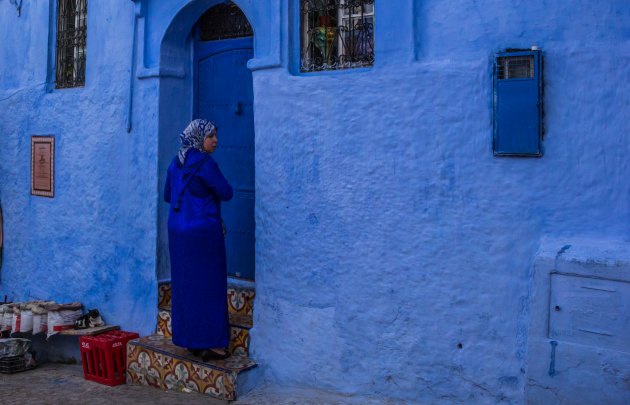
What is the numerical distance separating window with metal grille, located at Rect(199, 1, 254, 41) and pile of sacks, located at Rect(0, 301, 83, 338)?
2697mm

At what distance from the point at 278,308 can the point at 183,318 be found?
26.3 inches

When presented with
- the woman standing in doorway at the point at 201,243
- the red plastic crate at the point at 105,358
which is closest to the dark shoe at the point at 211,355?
the woman standing in doorway at the point at 201,243

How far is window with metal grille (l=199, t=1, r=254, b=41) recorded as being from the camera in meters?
5.67

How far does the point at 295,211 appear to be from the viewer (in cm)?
488

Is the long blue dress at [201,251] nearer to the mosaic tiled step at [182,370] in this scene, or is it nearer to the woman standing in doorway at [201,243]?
the woman standing in doorway at [201,243]

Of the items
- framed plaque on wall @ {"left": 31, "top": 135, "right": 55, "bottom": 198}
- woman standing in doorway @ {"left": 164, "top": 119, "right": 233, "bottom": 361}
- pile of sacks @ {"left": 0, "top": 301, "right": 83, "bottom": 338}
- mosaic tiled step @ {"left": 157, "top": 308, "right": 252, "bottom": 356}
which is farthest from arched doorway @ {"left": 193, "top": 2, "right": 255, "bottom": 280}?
framed plaque on wall @ {"left": 31, "top": 135, "right": 55, "bottom": 198}

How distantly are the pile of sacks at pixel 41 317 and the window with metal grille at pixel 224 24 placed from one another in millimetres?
2697

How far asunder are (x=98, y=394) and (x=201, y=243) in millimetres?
1510

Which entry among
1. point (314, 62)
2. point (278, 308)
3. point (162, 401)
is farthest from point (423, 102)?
point (162, 401)

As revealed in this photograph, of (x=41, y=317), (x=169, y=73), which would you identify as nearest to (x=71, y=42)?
(x=169, y=73)

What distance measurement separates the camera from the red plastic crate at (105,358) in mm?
5512

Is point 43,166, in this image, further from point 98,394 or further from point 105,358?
point 98,394

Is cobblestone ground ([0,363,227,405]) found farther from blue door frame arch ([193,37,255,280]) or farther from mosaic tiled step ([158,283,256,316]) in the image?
blue door frame arch ([193,37,255,280])

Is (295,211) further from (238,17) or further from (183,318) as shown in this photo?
(238,17)
